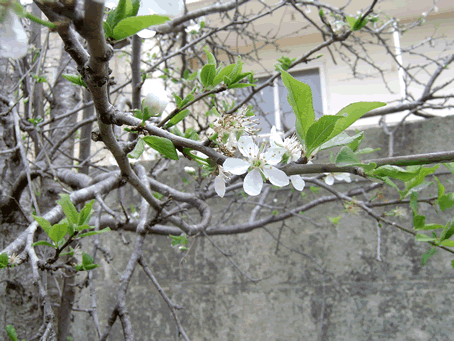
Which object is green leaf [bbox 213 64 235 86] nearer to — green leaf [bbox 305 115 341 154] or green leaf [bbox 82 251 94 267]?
green leaf [bbox 305 115 341 154]

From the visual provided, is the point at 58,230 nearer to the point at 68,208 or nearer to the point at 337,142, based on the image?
the point at 68,208

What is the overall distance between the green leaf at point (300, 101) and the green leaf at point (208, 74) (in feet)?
0.60

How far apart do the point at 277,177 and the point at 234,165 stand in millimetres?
68

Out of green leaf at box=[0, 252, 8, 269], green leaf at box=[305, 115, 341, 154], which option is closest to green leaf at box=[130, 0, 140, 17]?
green leaf at box=[305, 115, 341, 154]

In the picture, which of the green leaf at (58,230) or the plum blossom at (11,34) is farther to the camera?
the green leaf at (58,230)

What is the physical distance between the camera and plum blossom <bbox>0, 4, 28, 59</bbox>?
194 millimetres

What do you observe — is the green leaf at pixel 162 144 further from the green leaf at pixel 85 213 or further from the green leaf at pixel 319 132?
the green leaf at pixel 85 213

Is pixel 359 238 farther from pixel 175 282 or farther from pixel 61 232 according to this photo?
pixel 61 232

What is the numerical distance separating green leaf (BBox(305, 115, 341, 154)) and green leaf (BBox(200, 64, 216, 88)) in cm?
22

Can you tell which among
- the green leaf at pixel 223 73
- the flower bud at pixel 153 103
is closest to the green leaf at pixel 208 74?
the green leaf at pixel 223 73

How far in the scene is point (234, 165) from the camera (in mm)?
423

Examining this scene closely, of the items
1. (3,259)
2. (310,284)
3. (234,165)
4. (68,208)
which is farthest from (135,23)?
(310,284)

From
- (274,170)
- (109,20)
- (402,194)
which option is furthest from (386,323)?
(109,20)

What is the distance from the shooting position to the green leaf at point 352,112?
39 cm
